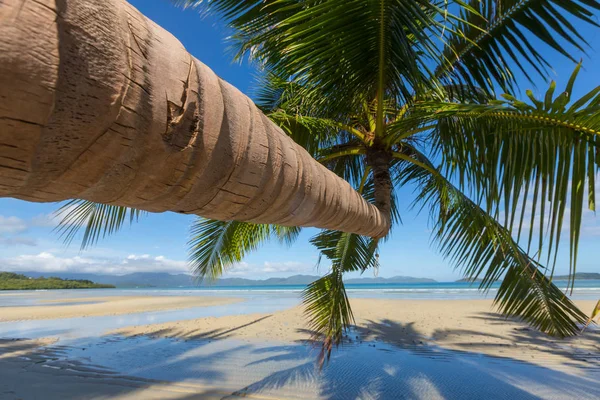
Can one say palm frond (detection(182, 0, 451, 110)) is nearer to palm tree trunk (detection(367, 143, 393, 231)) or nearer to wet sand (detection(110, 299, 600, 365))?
palm tree trunk (detection(367, 143, 393, 231))

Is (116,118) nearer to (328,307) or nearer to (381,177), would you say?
(381,177)

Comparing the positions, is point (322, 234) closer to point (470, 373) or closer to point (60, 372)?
point (470, 373)

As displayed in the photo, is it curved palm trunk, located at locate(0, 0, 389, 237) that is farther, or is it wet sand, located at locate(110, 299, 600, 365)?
wet sand, located at locate(110, 299, 600, 365)

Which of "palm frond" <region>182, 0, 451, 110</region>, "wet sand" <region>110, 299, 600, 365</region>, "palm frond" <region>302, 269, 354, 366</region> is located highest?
"palm frond" <region>182, 0, 451, 110</region>

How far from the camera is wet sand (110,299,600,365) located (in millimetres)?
5359

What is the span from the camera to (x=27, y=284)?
39.9 meters

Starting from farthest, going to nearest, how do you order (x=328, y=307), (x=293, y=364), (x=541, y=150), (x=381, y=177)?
1. (x=293, y=364)
2. (x=328, y=307)
3. (x=381, y=177)
4. (x=541, y=150)

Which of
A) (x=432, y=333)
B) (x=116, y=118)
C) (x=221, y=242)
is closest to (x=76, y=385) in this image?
(x=221, y=242)

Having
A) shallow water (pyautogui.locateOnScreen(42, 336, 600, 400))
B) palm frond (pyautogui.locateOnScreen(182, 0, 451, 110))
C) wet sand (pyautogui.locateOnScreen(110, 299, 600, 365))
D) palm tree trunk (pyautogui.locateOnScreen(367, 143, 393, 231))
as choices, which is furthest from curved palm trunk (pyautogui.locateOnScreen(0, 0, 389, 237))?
wet sand (pyautogui.locateOnScreen(110, 299, 600, 365))

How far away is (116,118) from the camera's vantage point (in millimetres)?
678

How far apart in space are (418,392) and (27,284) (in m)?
50.6

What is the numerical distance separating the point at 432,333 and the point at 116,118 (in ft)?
24.6

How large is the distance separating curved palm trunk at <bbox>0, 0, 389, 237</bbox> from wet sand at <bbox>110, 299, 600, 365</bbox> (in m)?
5.78

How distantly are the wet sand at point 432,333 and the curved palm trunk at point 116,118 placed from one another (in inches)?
227
